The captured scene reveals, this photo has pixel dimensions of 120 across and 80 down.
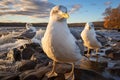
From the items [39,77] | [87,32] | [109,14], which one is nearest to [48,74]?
[39,77]

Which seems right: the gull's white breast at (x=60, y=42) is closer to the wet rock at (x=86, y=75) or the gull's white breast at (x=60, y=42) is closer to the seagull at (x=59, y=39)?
the seagull at (x=59, y=39)

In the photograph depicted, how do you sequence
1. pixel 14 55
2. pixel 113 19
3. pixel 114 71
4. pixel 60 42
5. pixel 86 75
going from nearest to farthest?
pixel 60 42
pixel 86 75
pixel 114 71
pixel 14 55
pixel 113 19

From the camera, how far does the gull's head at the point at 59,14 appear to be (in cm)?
588

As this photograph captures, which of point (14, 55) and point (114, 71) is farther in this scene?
point (14, 55)

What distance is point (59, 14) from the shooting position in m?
6.00

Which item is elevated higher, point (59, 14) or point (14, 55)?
point (59, 14)

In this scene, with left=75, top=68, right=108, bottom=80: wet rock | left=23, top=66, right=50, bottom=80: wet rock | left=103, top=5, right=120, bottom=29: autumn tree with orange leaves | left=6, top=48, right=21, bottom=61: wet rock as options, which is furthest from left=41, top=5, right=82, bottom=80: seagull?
left=103, top=5, right=120, bottom=29: autumn tree with orange leaves

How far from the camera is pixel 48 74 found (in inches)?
268

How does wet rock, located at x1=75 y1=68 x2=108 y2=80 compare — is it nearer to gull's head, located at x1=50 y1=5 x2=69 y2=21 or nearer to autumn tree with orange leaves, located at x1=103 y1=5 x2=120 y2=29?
gull's head, located at x1=50 y1=5 x2=69 y2=21

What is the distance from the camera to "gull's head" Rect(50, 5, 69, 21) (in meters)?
5.88

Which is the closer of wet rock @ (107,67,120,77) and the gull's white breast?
the gull's white breast

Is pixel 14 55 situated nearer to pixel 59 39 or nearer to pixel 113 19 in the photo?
pixel 59 39

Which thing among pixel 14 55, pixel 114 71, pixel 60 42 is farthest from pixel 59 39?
pixel 14 55

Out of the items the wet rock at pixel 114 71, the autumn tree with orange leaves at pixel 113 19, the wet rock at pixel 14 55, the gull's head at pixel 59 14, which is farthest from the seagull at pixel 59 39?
the autumn tree with orange leaves at pixel 113 19
